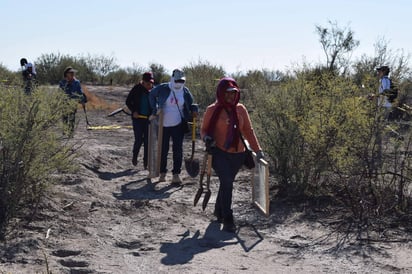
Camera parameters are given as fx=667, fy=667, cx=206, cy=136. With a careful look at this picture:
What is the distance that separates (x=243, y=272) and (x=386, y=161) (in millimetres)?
2845

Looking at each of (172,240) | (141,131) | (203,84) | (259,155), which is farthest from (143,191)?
(203,84)

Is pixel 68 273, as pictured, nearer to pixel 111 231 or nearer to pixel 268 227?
pixel 111 231

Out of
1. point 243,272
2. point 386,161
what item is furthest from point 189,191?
point 243,272

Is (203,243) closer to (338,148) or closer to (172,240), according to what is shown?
(172,240)

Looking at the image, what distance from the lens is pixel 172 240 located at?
7.11 meters

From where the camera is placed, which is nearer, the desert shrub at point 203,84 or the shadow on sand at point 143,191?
the shadow on sand at point 143,191

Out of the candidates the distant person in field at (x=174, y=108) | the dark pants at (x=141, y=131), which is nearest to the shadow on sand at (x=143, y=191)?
the distant person in field at (x=174, y=108)

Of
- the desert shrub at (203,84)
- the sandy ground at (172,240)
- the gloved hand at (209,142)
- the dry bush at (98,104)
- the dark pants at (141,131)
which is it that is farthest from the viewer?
the dry bush at (98,104)

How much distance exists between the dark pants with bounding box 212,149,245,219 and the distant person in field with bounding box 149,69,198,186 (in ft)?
8.22

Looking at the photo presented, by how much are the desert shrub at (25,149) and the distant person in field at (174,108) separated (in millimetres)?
2580

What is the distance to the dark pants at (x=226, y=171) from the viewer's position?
7.49 metres

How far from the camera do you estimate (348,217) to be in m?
7.53

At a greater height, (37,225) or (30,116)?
(30,116)

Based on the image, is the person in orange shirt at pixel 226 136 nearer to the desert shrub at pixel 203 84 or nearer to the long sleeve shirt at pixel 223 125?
the long sleeve shirt at pixel 223 125
